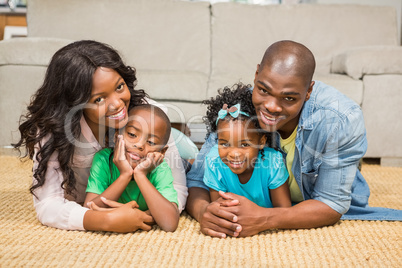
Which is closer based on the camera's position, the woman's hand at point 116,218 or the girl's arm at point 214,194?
the woman's hand at point 116,218

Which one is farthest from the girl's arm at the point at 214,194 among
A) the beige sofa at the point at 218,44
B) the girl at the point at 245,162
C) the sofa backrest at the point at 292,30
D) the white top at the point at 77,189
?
the sofa backrest at the point at 292,30

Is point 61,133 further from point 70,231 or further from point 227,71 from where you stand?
point 227,71

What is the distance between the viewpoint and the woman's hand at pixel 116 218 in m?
1.24

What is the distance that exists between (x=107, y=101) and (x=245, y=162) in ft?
1.59

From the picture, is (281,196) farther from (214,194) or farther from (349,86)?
(349,86)

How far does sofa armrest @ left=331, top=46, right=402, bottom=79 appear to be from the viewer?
2.34 metres

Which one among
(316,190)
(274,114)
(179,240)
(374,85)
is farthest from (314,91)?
(374,85)

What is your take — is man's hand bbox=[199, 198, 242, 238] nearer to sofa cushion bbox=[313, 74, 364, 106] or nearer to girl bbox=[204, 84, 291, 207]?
girl bbox=[204, 84, 291, 207]

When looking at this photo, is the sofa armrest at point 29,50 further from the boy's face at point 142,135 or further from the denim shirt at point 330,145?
the denim shirt at point 330,145

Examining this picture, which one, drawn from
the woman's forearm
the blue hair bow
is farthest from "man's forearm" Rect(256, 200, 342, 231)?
the blue hair bow

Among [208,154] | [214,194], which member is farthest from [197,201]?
[208,154]

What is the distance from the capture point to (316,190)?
1357 mm

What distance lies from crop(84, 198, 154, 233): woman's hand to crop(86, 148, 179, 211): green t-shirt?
10 centimetres

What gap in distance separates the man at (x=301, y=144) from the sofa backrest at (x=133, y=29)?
1.48 m
